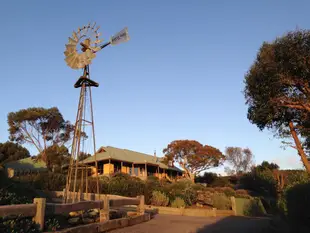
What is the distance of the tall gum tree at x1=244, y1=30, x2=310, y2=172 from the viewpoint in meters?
13.5

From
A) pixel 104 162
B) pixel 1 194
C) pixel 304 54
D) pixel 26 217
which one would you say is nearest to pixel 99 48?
pixel 1 194

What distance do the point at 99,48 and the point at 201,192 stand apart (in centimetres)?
1422

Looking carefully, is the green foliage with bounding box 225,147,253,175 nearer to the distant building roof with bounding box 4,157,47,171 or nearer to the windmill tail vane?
the distant building roof with bounding box 4,157,47,171

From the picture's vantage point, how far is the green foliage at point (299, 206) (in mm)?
6691

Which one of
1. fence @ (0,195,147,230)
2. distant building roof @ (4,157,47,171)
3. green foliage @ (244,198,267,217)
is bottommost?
green foliage @ (244,198,267,217)

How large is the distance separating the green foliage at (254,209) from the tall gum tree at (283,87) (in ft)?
18.3

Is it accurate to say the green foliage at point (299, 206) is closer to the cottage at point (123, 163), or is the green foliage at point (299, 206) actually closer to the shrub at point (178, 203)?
the shrub at point (178, 203)

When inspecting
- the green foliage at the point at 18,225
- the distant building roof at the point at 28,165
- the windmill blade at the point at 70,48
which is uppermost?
the windmill blade at the point at 70,48

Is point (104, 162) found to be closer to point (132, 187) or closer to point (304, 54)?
point (132, 187)

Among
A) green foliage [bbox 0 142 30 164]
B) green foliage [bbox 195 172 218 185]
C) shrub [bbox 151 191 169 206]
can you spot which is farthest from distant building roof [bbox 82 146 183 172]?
green foliage [bbox 0 142 30 164]

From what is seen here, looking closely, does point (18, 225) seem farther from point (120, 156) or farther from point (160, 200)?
point (120, 156)

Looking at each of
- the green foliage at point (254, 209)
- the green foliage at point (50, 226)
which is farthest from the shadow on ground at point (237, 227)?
the green foliage at point (254, 209)

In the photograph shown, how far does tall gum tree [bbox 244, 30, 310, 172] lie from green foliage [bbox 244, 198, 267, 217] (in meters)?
5.57

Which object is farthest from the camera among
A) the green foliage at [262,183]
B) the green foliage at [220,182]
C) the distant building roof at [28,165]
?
the green foliage at [220,182]
